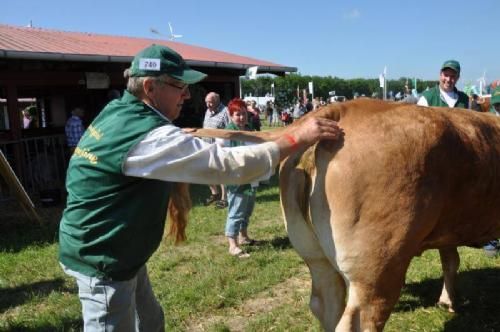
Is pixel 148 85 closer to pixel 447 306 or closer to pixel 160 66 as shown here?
pixel 160 66

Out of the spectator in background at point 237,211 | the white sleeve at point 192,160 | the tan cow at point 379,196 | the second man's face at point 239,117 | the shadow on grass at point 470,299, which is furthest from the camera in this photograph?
the second man's face at point 239,117

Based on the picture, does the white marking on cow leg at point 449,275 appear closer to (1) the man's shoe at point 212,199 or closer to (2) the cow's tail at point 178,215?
(2) the cow's tail at point 178,215

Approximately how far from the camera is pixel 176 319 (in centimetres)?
392

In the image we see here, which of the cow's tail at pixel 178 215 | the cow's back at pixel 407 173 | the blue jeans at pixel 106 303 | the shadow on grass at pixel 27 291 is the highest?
the cow's back at pixel 407 173

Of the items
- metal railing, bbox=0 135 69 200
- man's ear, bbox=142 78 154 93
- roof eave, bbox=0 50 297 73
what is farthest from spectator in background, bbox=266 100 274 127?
man's ear, bbox=142 78 154 93

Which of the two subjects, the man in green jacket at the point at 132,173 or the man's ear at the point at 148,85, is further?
the man's ear at the point at 148,85

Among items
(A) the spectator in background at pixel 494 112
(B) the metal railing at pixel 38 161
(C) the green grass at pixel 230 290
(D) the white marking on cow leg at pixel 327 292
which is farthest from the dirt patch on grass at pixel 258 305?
(B) the metal railing at pixel 38 161

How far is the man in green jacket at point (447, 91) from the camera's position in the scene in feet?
15.9

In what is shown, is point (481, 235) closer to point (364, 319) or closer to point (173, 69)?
point (364, 319)

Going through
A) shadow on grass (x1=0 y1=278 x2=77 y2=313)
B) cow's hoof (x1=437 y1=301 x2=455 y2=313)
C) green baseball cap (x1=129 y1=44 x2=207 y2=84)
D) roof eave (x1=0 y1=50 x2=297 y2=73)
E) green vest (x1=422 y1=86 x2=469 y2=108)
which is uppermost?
roof eave (x1=0 y1=50 x2=297 y2=73)

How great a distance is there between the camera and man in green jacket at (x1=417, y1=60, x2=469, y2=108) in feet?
15.9

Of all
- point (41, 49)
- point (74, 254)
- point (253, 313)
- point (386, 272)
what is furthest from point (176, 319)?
point (41, 49)

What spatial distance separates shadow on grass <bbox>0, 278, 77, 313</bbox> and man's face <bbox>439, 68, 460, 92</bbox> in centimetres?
420

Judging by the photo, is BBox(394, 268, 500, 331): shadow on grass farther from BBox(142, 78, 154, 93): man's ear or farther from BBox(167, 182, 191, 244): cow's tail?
BBox(142, 78, 154, 93): man's ear
